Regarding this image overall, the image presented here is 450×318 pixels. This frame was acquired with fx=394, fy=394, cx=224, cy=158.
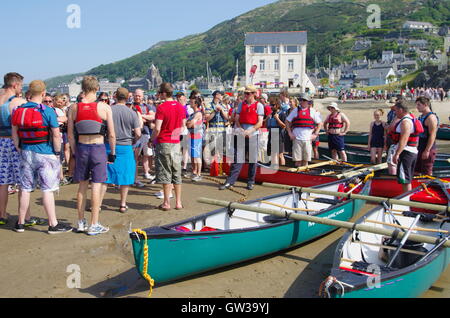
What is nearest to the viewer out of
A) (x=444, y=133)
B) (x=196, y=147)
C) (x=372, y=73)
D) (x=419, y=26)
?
(x=196, y=147)

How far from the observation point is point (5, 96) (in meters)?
5.84

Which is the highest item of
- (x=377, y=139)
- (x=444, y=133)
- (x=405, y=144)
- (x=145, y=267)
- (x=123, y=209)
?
(x=405, y=144)

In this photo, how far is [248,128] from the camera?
27.3 ft

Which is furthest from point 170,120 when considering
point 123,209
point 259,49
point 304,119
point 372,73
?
point 372,73

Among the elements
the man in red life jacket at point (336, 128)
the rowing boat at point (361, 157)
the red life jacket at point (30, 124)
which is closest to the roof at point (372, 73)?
the rowing boat at point (361, 157)

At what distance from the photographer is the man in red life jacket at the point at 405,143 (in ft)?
21.4

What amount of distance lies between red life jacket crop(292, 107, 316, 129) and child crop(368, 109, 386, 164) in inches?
75.8

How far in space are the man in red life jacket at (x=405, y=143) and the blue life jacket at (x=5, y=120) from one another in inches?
242

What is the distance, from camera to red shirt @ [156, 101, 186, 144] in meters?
6.66

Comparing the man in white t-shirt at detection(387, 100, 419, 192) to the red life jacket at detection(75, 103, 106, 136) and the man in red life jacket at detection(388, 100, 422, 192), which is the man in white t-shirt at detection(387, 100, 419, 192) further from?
the red life jacket at detection(75, 103, 106, 136)

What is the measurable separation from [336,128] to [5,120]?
744cm

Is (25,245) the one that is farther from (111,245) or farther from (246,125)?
(246,125)

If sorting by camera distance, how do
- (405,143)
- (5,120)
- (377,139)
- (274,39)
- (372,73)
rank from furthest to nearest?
(372,73)
(274,39)
(377,139)
(405,143)
(5,120)

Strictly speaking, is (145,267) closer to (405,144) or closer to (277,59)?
(405,144)
